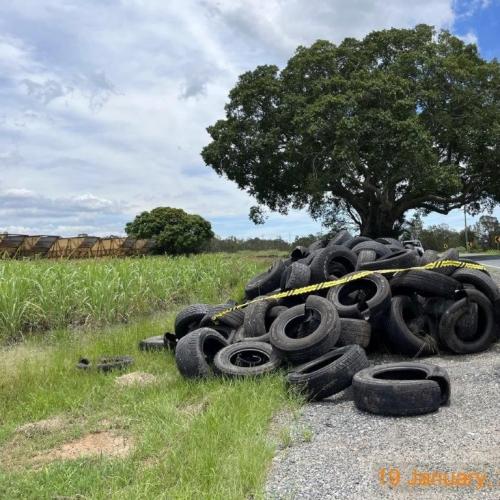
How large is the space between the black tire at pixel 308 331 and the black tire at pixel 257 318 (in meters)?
0.56

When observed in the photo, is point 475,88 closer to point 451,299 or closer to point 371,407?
point 451,299

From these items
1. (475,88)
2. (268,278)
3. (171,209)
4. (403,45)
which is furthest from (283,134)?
(268,278)

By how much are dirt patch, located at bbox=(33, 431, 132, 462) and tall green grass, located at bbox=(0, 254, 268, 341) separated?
4769mm

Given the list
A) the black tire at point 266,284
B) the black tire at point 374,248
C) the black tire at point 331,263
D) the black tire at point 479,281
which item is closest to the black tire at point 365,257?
the black tire at point 331,263

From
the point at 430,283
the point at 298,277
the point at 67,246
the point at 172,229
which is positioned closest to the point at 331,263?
the point at 298,277

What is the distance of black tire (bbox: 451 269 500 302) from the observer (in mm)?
7484

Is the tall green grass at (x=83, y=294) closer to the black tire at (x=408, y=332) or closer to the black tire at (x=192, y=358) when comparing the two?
the black tire at (x=192, y=358)

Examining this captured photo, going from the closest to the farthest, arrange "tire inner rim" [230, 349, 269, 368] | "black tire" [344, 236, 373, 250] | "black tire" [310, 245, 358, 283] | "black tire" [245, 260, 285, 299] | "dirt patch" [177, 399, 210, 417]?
"dirt patch" [177, 399, 210, 417] < "tire inner rim" [230, 349, 269, 368] < "black tire" [310, 245, 358, 283] < "black tire" [245, 260, 285, 299] < "black tire" [344, 236, 373, 250]

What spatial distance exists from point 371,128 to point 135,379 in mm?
21136

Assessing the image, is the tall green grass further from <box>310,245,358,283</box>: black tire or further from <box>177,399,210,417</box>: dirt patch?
<box>177,399,210,417</box>: dirt patch

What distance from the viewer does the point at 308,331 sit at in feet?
23.3

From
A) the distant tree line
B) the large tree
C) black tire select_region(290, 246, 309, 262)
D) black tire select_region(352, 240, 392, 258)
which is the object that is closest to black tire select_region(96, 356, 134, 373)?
black tire select_region(352, 240, 392, 258)

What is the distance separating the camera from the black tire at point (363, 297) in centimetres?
706

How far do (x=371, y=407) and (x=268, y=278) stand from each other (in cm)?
534
